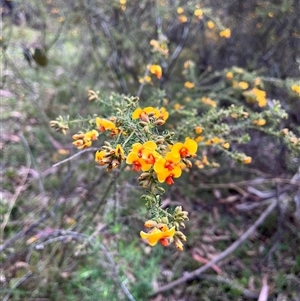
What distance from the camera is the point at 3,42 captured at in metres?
1.93

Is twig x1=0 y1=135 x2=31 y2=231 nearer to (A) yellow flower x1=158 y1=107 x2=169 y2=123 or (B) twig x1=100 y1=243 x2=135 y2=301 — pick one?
(B) twig x1=100 y1=243 x2=135 y2=301

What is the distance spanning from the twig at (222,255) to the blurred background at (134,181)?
0.04 metres

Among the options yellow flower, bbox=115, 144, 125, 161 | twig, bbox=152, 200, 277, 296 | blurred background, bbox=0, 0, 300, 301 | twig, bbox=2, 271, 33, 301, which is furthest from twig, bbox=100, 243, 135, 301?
yellow flower, bbox=115, 144, 125, 161

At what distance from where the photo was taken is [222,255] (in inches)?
83.3

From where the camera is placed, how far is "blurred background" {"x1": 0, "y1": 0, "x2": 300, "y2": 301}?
1.88m

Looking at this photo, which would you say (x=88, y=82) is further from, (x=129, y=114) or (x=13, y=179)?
(x=129, y=114)

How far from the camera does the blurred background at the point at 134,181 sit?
6.18ft

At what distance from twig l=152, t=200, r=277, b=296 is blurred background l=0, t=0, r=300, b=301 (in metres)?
0.04

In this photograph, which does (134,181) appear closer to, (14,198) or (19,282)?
(14,198)

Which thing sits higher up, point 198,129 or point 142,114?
point 142,114

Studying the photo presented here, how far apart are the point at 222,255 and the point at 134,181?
0.68 m

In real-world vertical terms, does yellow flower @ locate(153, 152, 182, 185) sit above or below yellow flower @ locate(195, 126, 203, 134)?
above

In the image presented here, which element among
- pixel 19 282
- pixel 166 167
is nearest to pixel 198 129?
pixel 166 167

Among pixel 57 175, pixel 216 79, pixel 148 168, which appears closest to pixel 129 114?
pixel 148 168
